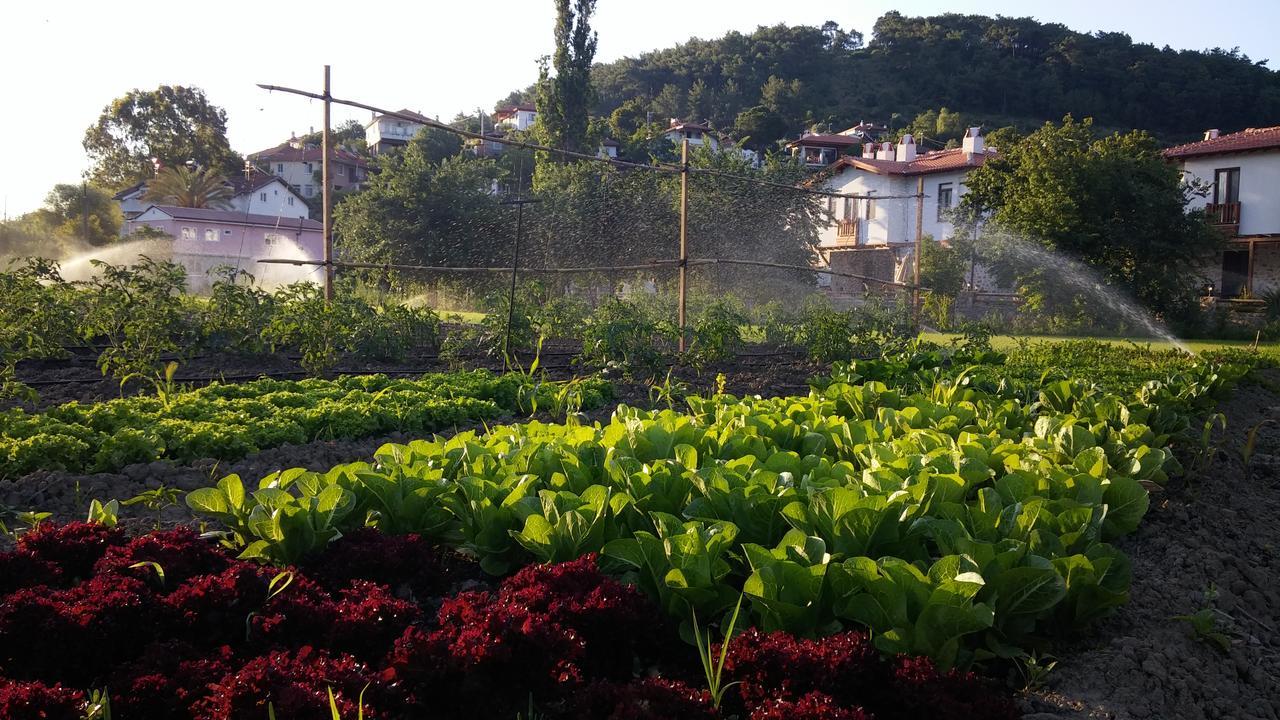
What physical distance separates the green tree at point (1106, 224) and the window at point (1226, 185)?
24.3 feet

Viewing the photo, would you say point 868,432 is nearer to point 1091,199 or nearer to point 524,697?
point 524,697

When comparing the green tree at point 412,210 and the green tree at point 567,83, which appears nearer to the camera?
the green tree at point 412,210

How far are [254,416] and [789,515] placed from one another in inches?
136

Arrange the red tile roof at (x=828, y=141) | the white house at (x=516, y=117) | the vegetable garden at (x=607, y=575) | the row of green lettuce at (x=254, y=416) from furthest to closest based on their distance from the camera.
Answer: the white house at (x=516, y=117) < the red tile roof at (x=828, y=141) < the row of green lettuce at (x=254, y=416) < the vegetable garden at (x=607, y=575)

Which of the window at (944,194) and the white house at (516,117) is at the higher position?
the white house at (516,117)

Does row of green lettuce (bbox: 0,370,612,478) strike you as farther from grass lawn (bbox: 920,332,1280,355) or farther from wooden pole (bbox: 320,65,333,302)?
grass lawn (bbox: 920,332,1280,355)

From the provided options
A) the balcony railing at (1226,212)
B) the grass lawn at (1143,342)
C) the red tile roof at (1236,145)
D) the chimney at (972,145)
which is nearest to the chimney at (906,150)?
the chimney at (972,145)

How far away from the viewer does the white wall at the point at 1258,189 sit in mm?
26078

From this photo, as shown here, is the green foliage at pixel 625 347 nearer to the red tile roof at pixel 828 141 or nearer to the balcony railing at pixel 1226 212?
the balcony railing at pixel 1226 212

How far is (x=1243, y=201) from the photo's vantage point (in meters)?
26.8

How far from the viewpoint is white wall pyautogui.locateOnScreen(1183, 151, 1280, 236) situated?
85.6 ft

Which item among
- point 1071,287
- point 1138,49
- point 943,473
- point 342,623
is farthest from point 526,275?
point 1138,49

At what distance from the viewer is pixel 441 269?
30.5ft

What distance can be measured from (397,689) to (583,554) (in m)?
0.78
